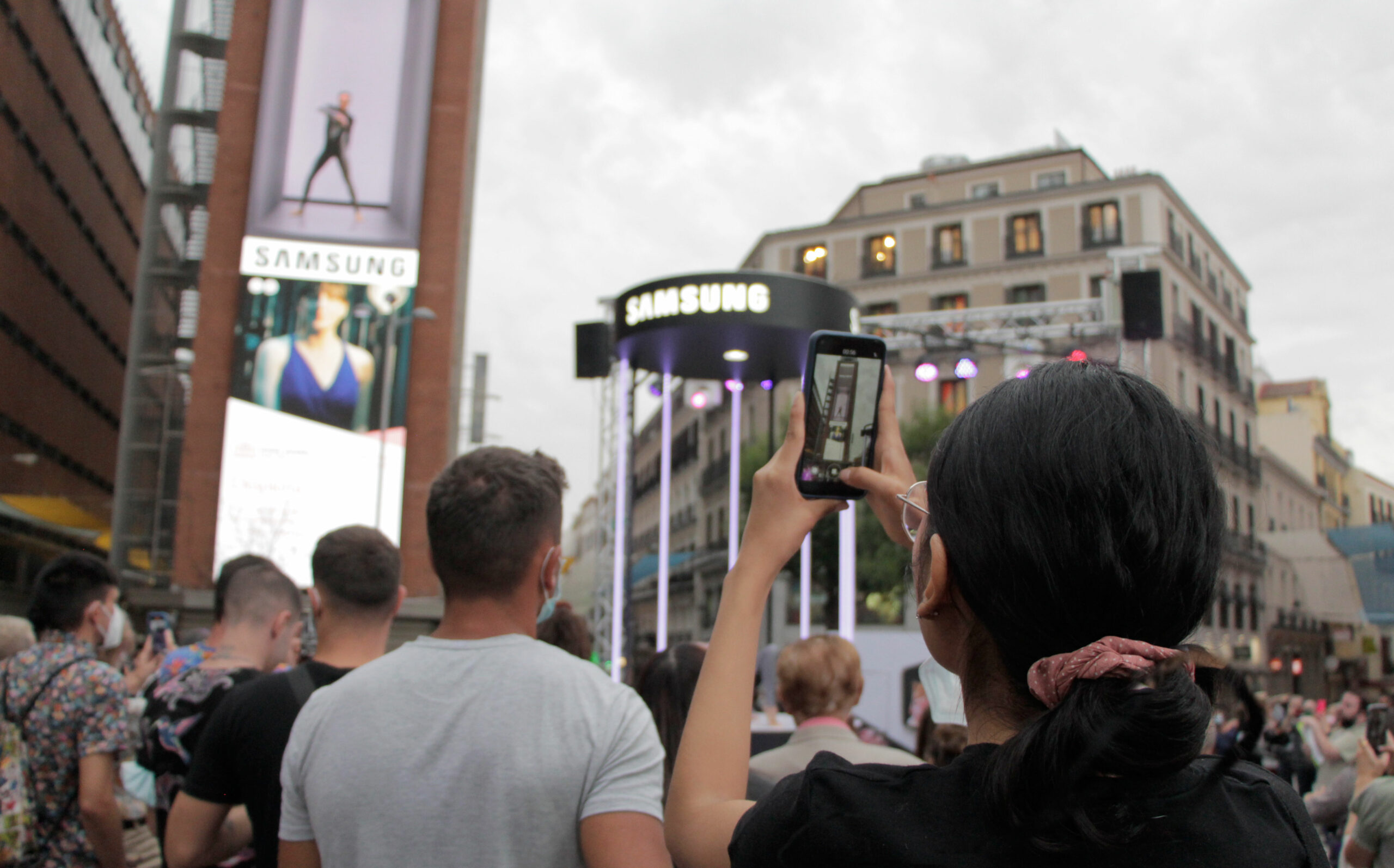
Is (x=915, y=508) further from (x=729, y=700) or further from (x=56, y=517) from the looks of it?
(x=56, y=517)

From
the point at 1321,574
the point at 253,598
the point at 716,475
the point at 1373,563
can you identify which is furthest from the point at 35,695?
the point at 1321,574

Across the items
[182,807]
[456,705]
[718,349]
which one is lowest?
[182,807]

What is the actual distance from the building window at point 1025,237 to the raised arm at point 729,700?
117 feet

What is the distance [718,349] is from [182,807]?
6.70 metres

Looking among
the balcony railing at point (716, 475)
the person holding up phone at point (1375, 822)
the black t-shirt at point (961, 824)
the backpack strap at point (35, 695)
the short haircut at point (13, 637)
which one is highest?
the balcony railing at point (716, 475)

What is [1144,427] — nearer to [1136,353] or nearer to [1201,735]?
[1201,735]

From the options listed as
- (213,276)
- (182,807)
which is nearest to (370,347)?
(213,276)

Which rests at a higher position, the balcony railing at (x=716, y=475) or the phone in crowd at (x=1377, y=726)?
the balcony railing at (x=716, y=475)

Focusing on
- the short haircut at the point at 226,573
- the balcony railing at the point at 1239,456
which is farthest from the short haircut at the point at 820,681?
the balcony railing at the point at 1239,456

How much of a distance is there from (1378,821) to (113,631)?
558cm

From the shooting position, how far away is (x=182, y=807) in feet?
8.44

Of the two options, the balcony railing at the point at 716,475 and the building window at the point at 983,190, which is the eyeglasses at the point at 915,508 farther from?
the building window at the point at 983,190

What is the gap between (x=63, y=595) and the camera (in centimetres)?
359

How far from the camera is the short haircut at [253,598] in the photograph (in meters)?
3.27
